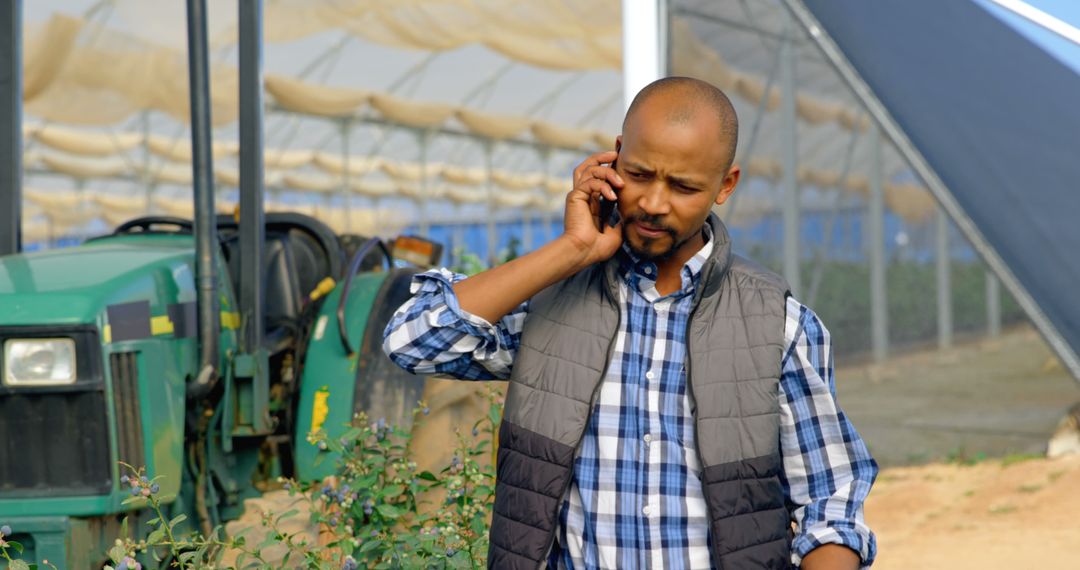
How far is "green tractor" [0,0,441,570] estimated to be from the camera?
3.06 m

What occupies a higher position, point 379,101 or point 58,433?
point 379,101

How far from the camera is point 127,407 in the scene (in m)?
3.18

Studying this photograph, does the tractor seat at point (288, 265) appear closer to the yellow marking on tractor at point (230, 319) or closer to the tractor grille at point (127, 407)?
the yellow marking on tractor at point (230, 319)

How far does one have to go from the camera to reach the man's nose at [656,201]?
1.58m

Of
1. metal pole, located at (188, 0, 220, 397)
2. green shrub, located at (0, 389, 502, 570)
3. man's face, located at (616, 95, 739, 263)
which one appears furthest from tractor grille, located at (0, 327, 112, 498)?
man's face, located at (616, 95, 739, 263)

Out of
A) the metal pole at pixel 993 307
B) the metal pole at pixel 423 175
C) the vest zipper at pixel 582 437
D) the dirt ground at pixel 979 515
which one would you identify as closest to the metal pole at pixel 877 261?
the metal pole at pixel 993 307

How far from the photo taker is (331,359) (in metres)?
3.61

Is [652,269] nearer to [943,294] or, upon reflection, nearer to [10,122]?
[10,122]

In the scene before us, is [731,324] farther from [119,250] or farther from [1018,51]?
[119,250]

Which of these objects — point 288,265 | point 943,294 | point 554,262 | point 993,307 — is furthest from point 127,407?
point 993,307

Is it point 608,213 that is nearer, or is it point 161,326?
point 608,213

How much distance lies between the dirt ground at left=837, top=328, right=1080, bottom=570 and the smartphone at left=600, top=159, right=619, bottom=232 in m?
4.09

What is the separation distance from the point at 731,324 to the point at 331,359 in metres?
2.16

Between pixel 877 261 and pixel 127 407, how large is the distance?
6582 millimetres
